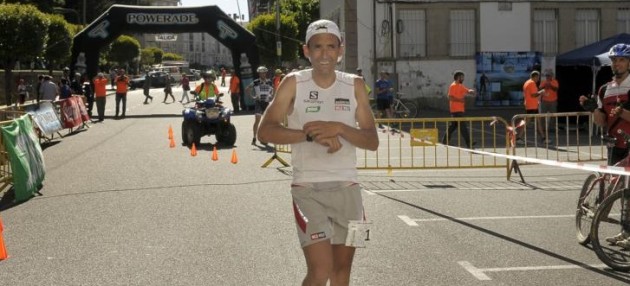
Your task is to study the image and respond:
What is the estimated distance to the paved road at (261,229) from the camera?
683 centimetres

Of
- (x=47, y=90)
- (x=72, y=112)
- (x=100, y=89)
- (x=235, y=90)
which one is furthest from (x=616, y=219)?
(x=235, y=90)

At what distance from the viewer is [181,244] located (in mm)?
8086

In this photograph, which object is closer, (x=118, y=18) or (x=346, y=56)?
(x=118, y=18)

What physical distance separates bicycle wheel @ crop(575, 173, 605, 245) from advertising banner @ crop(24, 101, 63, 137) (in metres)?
14.2

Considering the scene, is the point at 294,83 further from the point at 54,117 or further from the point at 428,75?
the point at 428,75

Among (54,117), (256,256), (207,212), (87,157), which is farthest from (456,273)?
(54,117)

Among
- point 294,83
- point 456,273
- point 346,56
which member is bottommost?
point 456,273

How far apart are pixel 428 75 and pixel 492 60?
2.90 m

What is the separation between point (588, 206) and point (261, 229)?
132 inches

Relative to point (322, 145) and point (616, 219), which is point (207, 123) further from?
point (322, 145)

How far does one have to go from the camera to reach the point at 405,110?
28.3 meters

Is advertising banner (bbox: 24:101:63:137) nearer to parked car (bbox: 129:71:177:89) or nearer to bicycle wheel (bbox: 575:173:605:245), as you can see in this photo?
bicycle wheel (bbox: 575:173:605:245)

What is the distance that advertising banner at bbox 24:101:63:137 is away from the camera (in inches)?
770

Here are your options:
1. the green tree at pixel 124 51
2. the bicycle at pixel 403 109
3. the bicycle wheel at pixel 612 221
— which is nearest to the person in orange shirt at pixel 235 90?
the bicycle at pixel 403 109
